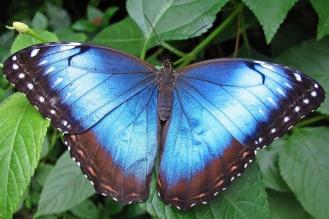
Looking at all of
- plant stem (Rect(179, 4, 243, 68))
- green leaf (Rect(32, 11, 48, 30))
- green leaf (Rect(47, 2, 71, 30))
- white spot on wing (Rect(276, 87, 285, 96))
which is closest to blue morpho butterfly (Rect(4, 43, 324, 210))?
white spot on wing (Rect(276, 87, 285, 96))

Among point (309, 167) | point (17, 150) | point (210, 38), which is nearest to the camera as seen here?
point (17, 150)

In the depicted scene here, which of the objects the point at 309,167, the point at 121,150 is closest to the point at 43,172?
the point at 121,150

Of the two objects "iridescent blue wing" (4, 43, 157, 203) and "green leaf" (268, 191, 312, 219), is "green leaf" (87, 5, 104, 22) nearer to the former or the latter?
"iridescent blue wing" (4, 43, 157, 203)

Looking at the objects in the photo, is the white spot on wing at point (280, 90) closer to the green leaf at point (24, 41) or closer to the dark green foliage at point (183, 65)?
the dark green foliage at point (183, 65)

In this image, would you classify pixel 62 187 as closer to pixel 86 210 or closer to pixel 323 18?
pixel 86 210

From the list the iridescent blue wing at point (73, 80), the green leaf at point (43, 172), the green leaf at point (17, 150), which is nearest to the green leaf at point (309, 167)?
the iridescent blue wing at point (73, 80)

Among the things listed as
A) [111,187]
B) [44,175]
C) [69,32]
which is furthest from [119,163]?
[69,32]
